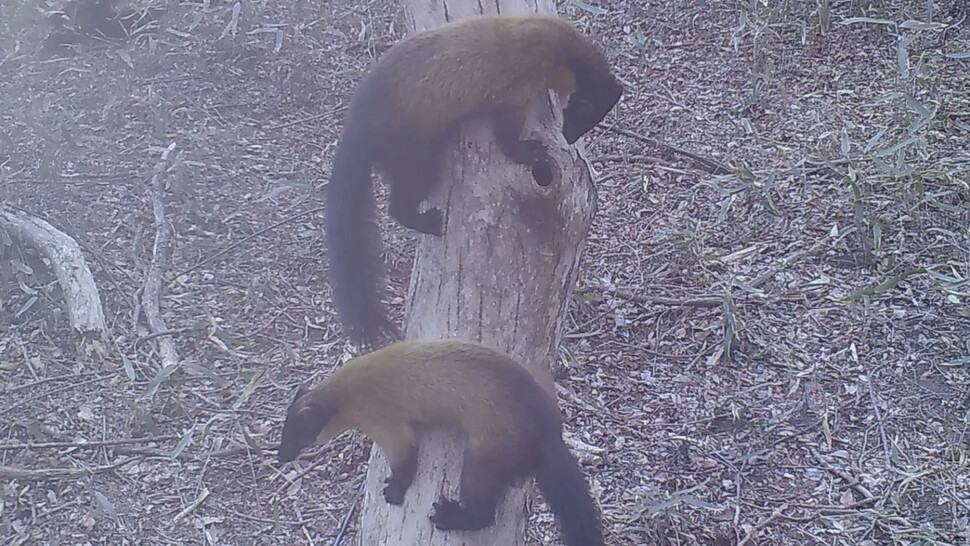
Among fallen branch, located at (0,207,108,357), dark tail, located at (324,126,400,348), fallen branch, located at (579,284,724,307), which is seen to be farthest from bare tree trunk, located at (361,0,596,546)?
fallen branch, located at (0,207,108,357)

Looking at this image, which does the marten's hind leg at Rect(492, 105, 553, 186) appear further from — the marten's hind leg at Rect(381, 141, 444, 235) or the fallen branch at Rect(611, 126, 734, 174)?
the fallen branch at Rect(611, 126, 734, 174)

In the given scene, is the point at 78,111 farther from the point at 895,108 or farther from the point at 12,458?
the point at 895,108

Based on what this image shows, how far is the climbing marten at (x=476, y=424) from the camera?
2240 millimetres

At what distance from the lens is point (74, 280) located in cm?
448

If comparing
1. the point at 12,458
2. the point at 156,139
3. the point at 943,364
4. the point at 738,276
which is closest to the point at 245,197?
the point at 156,139

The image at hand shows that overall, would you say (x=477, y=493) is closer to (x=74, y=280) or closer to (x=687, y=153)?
(x=74, y=280)

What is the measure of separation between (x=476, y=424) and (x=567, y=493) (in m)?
0.28

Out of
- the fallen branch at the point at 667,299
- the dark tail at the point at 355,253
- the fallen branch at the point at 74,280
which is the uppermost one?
the dark tail at the point at 355,253

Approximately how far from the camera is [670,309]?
466cm

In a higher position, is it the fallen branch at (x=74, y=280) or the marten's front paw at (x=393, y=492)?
the marten's front paw at (x=393, y=492)

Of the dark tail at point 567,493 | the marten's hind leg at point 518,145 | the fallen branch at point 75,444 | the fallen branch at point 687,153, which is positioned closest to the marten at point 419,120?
the marten's hind leg at point 518,145

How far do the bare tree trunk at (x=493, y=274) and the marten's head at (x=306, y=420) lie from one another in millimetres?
227

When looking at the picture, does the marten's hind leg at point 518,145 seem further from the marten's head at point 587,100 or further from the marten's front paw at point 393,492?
the marten's front paw at point 393,492

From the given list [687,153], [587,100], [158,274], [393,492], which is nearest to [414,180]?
[587,100]
